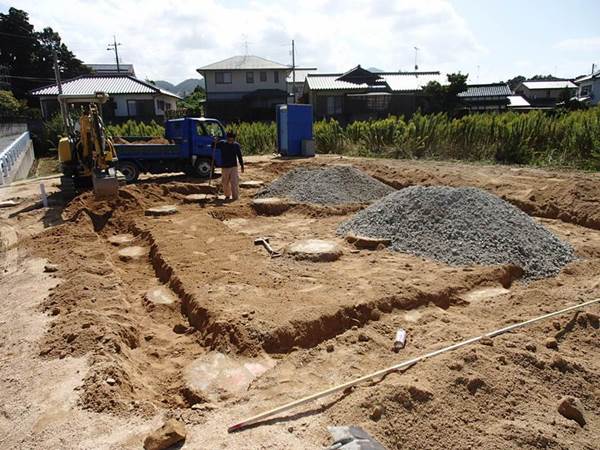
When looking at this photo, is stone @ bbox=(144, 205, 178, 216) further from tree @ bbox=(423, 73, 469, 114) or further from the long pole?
tree @ bbox=(423, 73, 469, 114)

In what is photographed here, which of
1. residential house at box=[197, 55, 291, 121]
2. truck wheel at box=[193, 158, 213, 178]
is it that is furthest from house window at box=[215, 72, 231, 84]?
truck wheel at box=[193, 158, 213, 178]

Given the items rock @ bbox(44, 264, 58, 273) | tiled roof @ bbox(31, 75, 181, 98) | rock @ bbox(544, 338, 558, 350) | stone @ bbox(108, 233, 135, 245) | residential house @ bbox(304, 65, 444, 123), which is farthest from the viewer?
residential house @ bbox(304, 65, 444, 123)

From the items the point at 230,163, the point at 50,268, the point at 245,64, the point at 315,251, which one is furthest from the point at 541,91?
the point at 50,268

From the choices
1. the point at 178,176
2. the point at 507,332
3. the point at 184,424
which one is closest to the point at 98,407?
the point at 184,424

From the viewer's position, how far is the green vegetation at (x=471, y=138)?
1338 cm

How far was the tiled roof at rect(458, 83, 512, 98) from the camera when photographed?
33.2 m

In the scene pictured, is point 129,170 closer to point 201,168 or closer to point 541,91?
point 201,168

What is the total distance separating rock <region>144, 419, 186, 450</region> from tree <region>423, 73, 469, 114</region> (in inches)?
1145

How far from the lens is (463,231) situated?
6.41m

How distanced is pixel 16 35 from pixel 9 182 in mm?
33067

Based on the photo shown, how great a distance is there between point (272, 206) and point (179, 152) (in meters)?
4.39

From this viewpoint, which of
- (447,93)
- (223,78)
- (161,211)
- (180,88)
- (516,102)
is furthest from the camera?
(180,88)

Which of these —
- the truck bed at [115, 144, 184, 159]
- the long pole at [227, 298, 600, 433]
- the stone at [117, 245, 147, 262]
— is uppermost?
the truck bed at [115, 144, 184, 159]

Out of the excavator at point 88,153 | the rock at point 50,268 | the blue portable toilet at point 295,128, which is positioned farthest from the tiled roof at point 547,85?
the rock at point 50,268
